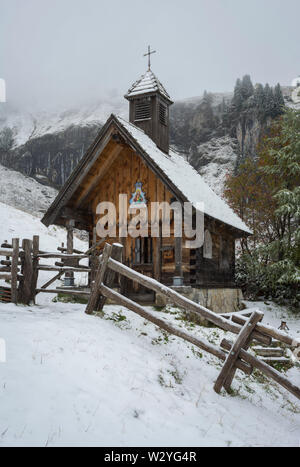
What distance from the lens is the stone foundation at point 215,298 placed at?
11.2 m

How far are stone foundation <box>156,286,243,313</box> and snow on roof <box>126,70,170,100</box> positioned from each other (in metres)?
9.37

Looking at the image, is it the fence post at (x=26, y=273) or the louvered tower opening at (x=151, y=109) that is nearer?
the fence post at (x=26, y=273)

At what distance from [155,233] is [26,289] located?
5650mm

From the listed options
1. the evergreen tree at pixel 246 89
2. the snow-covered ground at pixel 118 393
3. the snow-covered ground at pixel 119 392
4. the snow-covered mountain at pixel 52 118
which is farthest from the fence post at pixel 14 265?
the evergreen tree at pixel 246 89

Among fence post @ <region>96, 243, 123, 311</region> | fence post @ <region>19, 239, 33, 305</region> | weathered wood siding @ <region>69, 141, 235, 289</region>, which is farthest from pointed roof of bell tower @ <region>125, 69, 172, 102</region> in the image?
fence post @ <region>96, 243, 123, 311</region>

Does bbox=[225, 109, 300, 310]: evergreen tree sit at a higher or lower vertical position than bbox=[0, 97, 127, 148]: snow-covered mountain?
lower

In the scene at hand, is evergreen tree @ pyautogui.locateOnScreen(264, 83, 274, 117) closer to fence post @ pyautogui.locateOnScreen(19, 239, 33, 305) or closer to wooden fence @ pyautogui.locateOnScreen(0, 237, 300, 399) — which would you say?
wooden fence @ pyautogui.locateOnScreen(0, 237, 300, 399)

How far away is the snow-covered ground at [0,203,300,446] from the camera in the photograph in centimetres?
358

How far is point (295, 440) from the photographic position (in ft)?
15.8

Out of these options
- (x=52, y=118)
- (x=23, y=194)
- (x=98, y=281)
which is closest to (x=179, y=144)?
(x=23, y=194)

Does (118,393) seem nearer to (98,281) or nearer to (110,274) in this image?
(98,281)

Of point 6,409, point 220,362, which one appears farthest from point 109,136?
point 6,409

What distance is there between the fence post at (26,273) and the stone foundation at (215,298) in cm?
427

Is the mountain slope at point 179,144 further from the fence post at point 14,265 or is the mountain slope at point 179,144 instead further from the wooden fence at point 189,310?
the fence post at point 14,265
